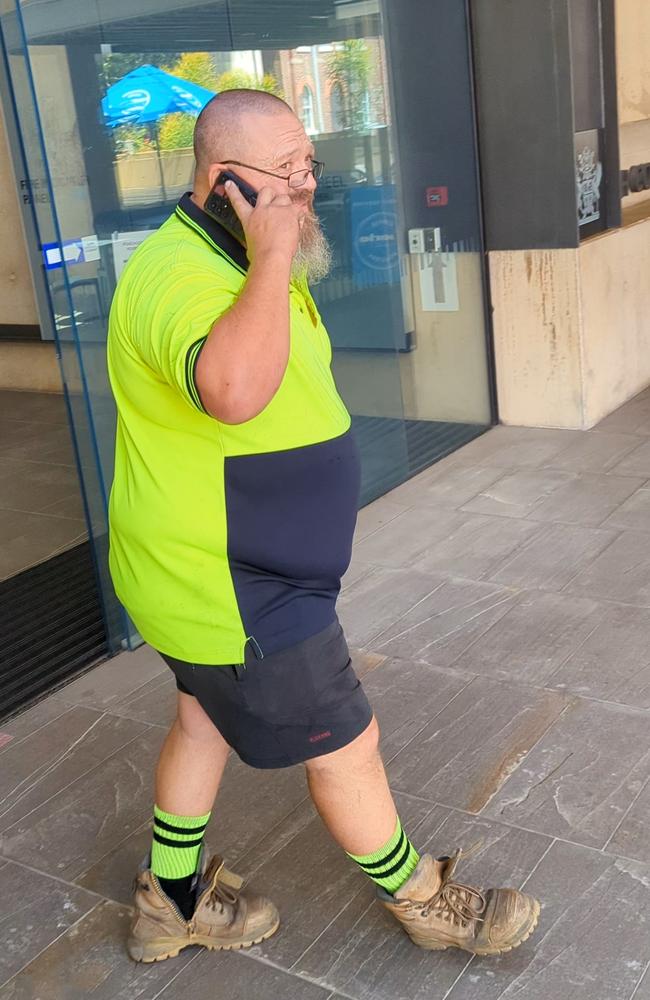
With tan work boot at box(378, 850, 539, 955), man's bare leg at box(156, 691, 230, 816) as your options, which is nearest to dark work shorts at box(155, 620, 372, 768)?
man's bare leg at box(156, 691, 230, 816)

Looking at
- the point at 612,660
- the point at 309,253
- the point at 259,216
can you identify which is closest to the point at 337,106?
the point at 612,660

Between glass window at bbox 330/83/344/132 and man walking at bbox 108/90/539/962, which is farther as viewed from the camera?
glass window at bbox 330/83/344/132

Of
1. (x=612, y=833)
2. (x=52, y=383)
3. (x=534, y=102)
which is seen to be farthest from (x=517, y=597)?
(x=52, y=383)

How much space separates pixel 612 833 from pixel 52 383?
6.95 metres

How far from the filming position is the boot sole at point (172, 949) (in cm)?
A: 239

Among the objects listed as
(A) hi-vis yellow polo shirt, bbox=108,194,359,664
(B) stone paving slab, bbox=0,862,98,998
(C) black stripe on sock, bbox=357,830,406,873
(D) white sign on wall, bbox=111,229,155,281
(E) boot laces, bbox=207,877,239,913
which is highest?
(D) white sign on wall, bbox=111,229,155,281

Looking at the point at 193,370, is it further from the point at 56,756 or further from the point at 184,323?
the point at 56,756

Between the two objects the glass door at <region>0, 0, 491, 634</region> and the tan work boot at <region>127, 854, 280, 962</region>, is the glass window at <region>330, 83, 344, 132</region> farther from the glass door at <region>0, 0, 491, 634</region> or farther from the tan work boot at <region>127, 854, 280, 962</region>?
the tan work boot at <region>127, 854, 280, 962</region>

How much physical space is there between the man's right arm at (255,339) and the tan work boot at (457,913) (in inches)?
43.9

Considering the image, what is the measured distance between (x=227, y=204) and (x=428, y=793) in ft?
5.55

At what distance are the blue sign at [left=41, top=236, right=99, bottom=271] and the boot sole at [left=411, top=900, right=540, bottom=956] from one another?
238 cm

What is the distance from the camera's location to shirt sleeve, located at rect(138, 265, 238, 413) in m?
1.73

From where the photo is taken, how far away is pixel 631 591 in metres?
4.01

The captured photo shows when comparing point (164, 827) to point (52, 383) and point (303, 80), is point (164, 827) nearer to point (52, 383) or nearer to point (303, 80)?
point (303, 80)
